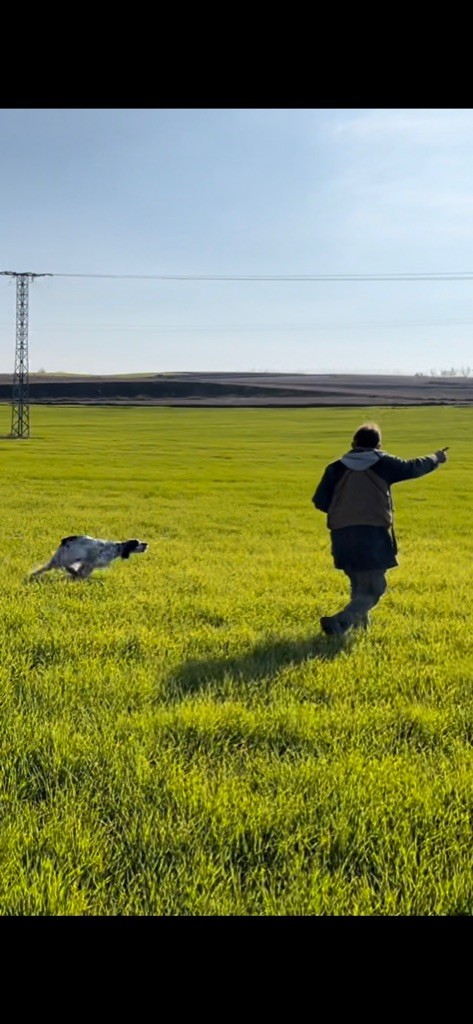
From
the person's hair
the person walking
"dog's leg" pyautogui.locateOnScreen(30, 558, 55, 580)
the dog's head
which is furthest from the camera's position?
the dog's head

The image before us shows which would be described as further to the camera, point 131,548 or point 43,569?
point 131,548

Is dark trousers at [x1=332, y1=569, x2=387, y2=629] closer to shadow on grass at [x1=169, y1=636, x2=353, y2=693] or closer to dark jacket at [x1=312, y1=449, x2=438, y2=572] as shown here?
dark jacket at [x1=312, y1=449, x2=438, y2=572]

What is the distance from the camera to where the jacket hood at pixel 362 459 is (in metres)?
7.61

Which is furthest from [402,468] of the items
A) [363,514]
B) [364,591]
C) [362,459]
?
[364,591]

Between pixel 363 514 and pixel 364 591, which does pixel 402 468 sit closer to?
pixel 363 514

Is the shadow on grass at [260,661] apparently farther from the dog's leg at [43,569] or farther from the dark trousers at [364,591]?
the dog's leg at [43,569]

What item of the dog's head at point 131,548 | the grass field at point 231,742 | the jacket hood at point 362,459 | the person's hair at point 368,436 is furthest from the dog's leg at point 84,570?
the person's hair at point 368,436

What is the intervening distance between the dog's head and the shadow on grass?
4.72m

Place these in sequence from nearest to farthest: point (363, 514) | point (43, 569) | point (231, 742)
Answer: point (231, 742), point (363, 514), point (43, 569)

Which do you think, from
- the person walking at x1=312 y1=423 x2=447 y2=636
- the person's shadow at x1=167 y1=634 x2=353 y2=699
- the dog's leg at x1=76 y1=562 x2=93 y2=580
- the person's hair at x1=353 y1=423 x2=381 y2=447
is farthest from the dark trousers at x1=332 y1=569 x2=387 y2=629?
the dog's leg at x1=76 y1=562 x2=93 y2=580

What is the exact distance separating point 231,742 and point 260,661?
1.75 m

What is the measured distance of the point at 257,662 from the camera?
21.0 feet

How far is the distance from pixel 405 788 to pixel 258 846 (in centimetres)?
100

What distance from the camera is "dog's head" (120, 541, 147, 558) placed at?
1134 centimetres
